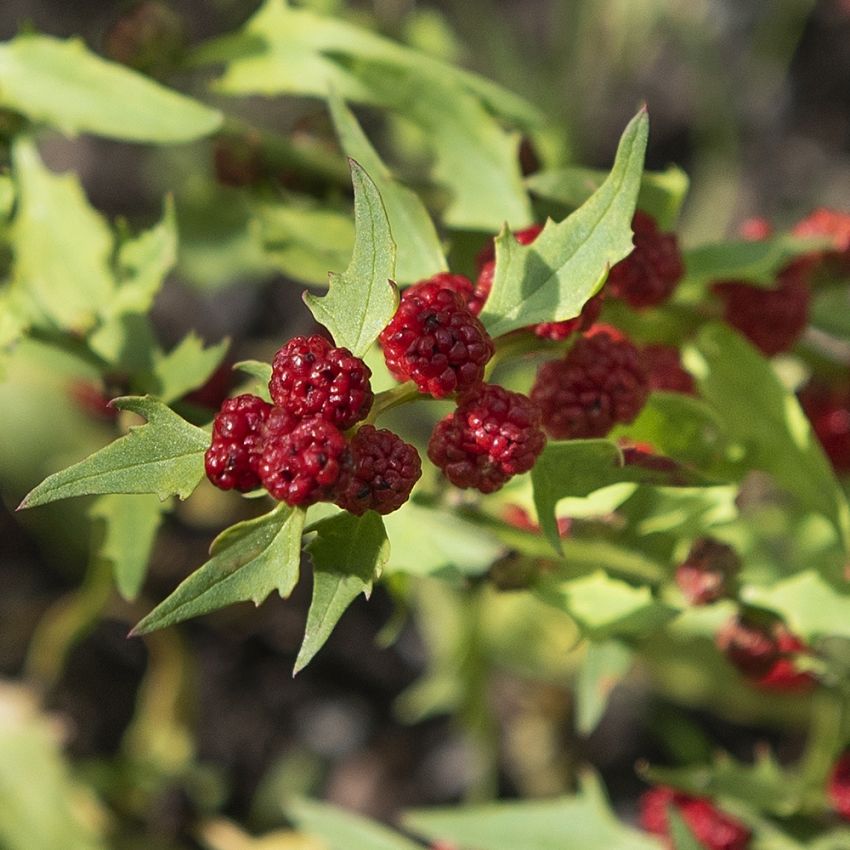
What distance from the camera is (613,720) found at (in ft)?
7.52

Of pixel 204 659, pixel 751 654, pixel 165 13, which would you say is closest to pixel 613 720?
pixel 204 659

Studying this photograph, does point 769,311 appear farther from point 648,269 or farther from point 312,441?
point 312,441

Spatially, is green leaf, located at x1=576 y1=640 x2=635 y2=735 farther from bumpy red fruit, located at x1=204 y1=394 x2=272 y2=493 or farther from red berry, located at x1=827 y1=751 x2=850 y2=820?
bumpy red fruit, located at x1=204 y1=394 x2=272 y2=493

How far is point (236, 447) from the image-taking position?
2.45 feet

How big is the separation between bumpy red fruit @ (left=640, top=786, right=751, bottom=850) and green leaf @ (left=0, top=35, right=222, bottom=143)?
3.02 feet

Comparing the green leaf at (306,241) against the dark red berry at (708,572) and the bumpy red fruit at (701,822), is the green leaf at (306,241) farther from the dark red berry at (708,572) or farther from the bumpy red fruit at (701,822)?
the bumpy red fruit at (701,822)

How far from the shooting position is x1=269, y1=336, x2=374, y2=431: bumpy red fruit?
74 centimetres

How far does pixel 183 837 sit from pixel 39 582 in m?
0.68

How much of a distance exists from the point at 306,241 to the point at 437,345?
53 cm

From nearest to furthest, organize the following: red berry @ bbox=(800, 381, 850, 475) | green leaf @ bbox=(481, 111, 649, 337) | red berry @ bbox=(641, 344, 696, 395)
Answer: green leaf @ bbox=(481, 111, 649, 337)
red berry @ bbox=(641, 344, 696, 395)
red berry @ bbox=(800, 381, 850, 475)

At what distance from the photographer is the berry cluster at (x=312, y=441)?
2.37ft

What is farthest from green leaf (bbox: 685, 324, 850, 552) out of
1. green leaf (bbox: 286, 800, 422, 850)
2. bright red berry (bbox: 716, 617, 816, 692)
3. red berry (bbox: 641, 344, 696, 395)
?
green leaf (bbox: 286, 800, 422, 850)

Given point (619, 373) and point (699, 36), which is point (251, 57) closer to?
point (619, 373)

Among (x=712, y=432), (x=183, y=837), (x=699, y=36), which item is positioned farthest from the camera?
(x=699, y=36)
